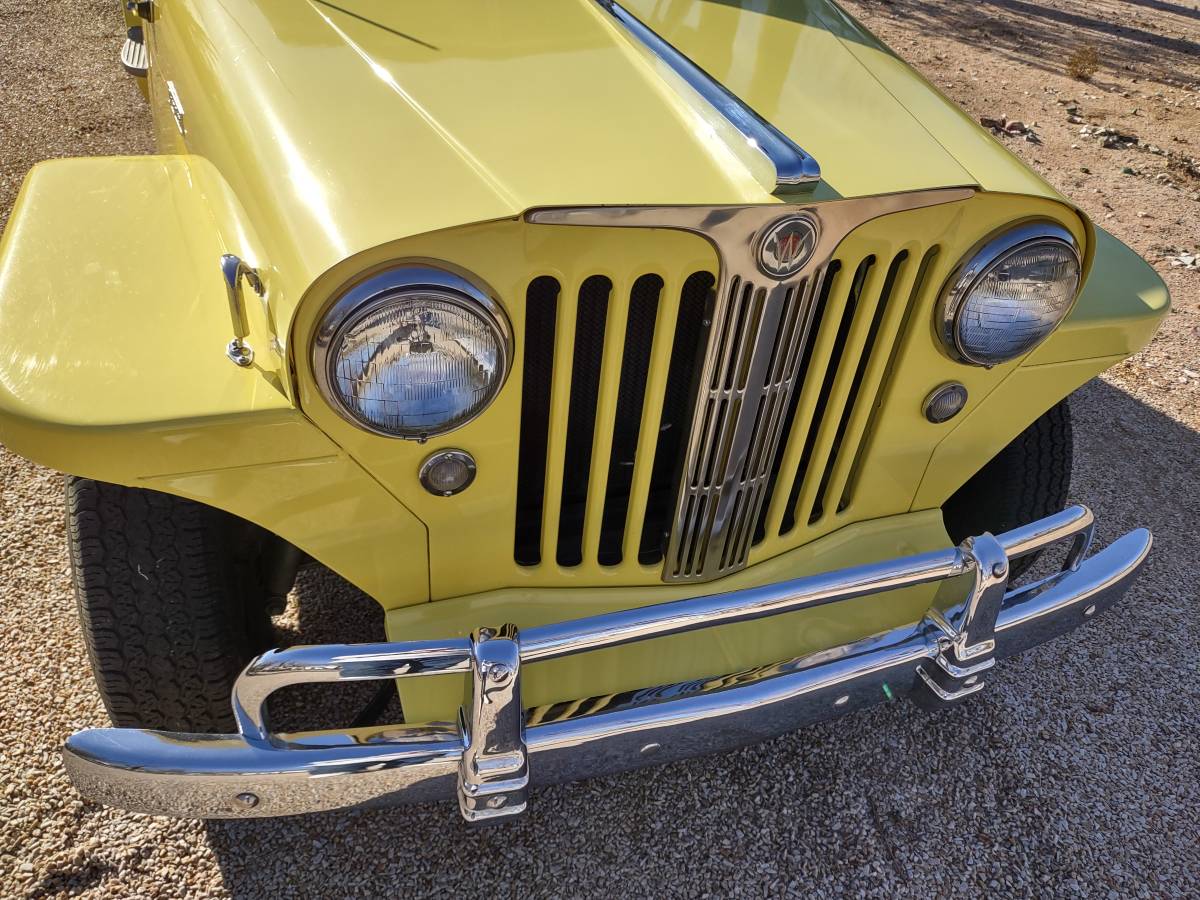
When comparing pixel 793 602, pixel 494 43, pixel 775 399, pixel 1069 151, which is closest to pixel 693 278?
pixel 775 399

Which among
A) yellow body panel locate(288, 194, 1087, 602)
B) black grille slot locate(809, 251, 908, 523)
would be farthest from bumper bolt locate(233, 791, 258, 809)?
black grille slot locate(809, 251, 908, 523)

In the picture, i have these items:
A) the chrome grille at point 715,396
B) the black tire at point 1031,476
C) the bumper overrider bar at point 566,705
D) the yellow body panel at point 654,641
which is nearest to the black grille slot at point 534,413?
the chrome grille at point 715,396

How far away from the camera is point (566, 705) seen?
1399 mm

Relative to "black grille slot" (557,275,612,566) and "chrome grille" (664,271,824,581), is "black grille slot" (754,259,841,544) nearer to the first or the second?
"chrome grille" (664,271,824,581)

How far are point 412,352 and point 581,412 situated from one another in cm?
41

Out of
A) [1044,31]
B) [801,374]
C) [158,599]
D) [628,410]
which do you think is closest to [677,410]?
[628,410]

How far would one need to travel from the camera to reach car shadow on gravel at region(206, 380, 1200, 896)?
169 centimetres

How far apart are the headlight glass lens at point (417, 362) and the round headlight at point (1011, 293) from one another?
76 cm

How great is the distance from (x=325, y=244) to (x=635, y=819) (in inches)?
48.6

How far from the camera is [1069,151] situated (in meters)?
5.08

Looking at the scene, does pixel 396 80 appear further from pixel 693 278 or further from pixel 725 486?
pixel 725 486

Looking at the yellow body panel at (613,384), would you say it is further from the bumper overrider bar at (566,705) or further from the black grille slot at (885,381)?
the bumper overrider bar at (566,705)

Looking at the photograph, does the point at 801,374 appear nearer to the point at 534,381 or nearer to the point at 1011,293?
the point at 1011,293

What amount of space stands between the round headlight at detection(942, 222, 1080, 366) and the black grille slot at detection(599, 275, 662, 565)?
49cm
